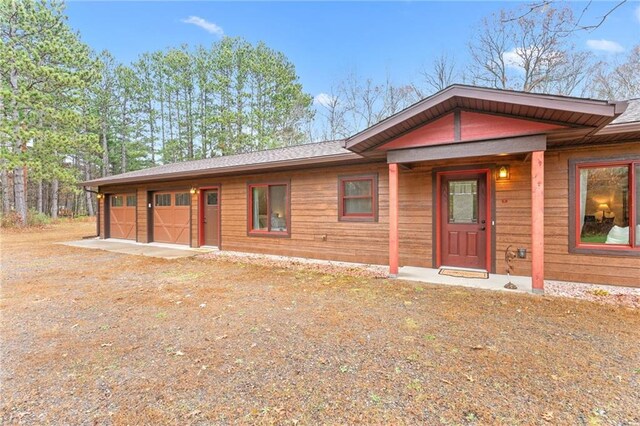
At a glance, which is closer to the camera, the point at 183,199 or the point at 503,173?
the point at 503,173

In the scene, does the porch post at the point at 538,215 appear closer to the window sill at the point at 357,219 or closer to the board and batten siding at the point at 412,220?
the board and batten siding at the point at 412,220

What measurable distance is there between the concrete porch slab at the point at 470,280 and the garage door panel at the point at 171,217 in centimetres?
739

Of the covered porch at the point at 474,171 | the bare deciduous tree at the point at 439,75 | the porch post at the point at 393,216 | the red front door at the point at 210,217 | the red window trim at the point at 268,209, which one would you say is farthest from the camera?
the bare deciduous tree at the point at 439,75

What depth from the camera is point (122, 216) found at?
12.2 metres

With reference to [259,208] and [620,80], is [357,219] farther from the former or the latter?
[620,80]

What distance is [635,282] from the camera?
15.3 feet

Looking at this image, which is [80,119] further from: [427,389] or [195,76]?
[427,389]

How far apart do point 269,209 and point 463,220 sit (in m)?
4.84

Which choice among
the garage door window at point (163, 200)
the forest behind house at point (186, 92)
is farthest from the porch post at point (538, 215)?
the garage door window at point (163, 200)

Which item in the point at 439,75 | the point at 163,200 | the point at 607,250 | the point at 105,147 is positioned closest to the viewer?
the point at 607,250

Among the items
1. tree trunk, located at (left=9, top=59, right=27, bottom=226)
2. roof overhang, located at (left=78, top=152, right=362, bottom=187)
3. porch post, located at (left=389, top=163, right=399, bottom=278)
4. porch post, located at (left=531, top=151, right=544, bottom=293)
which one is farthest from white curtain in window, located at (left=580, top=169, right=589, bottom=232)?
tree trunk, located at (left=9, top=59, right=27, bottom=226)

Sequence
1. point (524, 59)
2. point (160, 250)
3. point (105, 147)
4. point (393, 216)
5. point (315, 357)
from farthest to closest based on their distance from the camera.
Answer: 1. point (105, 147)
2. point (524, 59)
3. point (160, 250)
4. point (393, 216)
5. point (315, 357)

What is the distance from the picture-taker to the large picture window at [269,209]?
26.6ft

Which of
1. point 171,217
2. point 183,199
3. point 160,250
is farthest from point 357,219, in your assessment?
point 171,217
